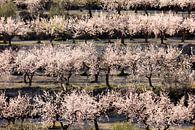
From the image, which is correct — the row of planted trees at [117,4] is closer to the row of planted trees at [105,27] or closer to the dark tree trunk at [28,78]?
the row of planted trees at [105,27]

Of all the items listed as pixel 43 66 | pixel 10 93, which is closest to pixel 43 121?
pixel 10 93

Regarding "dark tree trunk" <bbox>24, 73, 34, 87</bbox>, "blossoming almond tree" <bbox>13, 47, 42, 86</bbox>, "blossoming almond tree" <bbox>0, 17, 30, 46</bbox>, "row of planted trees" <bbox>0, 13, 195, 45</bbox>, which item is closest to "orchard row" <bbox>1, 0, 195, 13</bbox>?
"row of planted trees" <bbox>0, 13, 195, 45</bbox>

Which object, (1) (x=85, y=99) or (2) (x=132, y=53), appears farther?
(2) (x=132, y=53)

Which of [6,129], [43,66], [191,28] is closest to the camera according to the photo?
[6,129]

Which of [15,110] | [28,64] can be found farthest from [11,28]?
[15,110]

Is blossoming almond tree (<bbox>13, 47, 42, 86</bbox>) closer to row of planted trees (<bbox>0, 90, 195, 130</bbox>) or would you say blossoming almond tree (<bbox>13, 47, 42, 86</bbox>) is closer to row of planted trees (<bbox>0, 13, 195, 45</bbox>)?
row of planted trees (<bbox>0, 90, 195, 130</bbox>)

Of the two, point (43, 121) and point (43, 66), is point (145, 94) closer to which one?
point (43, 121)

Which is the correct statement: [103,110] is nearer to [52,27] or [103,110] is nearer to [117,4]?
[52,27]
